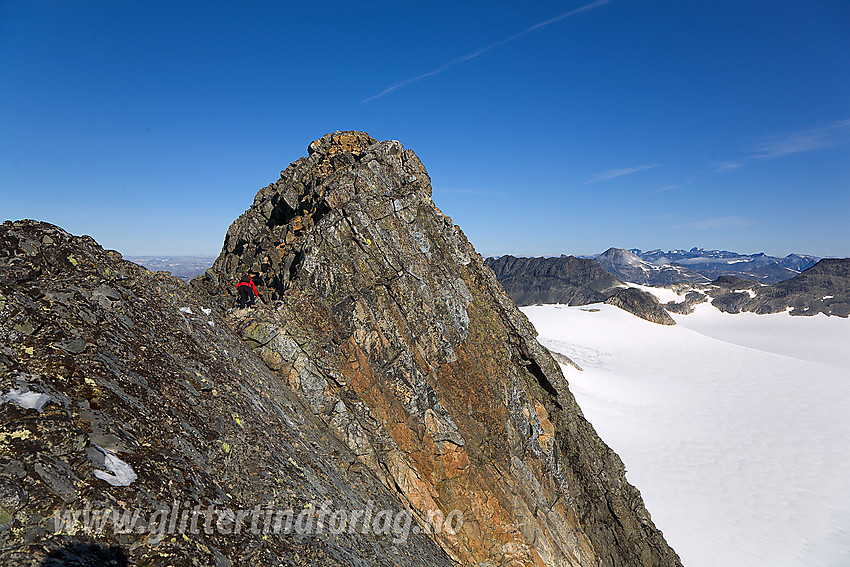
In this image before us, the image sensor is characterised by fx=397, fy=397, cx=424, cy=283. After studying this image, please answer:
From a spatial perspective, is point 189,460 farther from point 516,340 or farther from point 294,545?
point 516,340

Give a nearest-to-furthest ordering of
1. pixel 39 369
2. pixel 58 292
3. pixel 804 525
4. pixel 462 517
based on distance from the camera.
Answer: pixel 39 369 → pixel 58 292 → pixel 462 517 → pixel 804 525

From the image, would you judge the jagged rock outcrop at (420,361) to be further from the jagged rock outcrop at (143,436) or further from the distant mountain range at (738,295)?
the distant mountain range at (738,295)

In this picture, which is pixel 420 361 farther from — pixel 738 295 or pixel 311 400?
pixel 738 295

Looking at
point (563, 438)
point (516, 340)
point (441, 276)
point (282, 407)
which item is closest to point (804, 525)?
point (563, 438)

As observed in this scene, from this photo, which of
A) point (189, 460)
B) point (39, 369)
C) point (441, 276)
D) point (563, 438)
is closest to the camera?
point (39, 369)

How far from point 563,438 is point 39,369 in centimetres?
1642

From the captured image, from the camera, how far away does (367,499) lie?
9625mm

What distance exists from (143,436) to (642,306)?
4715 inches

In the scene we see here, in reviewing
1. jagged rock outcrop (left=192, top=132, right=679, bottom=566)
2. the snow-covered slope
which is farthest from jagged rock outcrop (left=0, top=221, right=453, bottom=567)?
the snow-covered slope

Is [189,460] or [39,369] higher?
[39,369]

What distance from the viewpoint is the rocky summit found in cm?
532

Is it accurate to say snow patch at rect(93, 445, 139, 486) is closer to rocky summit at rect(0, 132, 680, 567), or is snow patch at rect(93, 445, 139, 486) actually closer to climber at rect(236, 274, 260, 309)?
rocky summit at rect(0, 132, 680, 567)

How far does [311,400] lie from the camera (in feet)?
37.2

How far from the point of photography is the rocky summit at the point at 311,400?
17.4 ft
